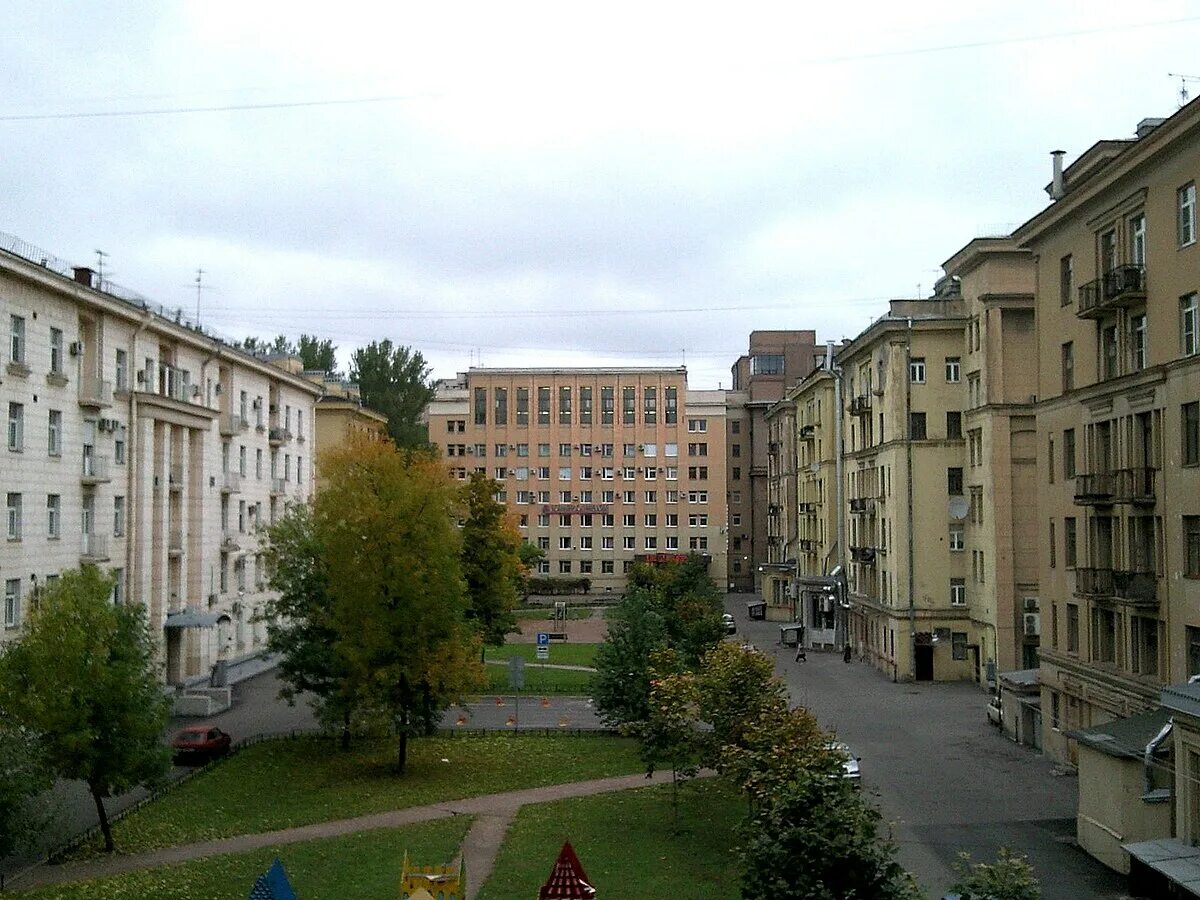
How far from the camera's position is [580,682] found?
50.9 m

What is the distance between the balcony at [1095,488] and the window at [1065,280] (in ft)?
16.5

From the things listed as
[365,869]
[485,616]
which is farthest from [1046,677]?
[485,616]

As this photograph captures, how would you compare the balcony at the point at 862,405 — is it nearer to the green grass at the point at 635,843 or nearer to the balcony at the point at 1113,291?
the balcony at the point at 1113,291

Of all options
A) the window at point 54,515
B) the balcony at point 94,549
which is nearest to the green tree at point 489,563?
the balcony at point 94,549

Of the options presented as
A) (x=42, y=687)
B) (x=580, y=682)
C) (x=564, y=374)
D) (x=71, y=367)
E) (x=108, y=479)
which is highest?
(x=564, y=374)

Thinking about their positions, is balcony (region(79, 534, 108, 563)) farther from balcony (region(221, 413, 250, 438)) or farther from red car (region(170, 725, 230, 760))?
balcony (region(221, 413, 250, 438))

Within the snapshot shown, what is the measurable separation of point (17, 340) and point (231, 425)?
16.9 meters

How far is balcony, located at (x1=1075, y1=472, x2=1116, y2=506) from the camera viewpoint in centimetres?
2855

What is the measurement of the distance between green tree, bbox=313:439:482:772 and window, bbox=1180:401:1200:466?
18.5 meters

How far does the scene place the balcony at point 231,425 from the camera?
2068 inches

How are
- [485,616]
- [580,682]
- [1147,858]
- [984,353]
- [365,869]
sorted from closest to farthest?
1. [1147,858]
2. [365,869]
3. [984,353]
4. [580,682]
5. [485,616]

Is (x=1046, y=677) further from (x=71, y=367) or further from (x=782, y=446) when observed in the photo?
(x=782, y=446)

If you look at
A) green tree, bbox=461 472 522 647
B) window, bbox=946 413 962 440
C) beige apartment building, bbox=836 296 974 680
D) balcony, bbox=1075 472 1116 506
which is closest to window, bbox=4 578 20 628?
green tree, bbox=461 472 522 647

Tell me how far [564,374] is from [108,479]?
192 ft
